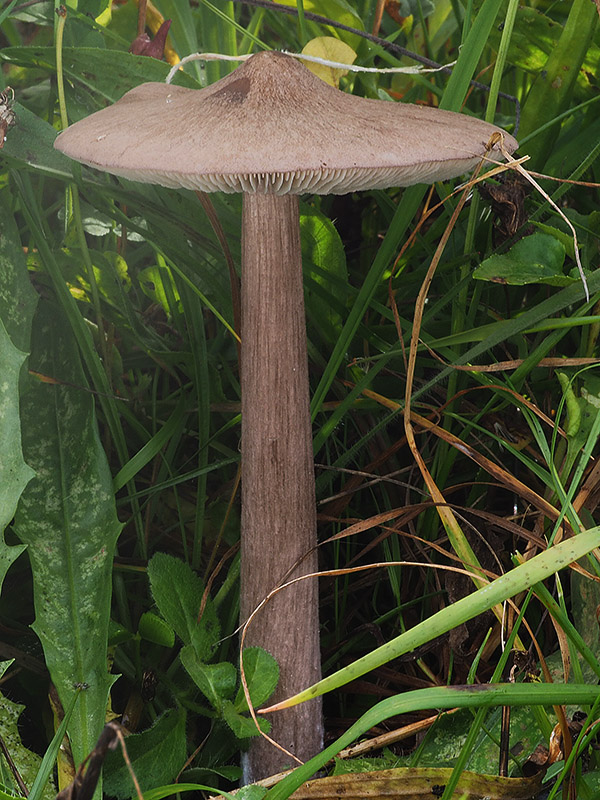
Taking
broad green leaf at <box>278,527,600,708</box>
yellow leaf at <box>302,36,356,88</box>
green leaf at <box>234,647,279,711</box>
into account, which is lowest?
green leaf at <box>234,647,279,711</box>

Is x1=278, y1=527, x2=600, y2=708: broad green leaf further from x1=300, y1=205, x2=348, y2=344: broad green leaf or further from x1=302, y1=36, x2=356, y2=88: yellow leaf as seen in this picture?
x1=302, y1=36, x2=356, y2=88: yellow leaf

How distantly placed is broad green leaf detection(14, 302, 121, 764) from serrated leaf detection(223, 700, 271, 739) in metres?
0.18

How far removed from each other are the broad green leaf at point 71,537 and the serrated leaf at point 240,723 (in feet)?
0.58

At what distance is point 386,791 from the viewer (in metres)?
0.89

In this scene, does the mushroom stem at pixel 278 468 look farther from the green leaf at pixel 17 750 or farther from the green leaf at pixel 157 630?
the green leaf at pixel 17 750

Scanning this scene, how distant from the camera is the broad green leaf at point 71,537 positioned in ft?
3.43

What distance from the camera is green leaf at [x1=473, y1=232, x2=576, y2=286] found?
3.40 ft

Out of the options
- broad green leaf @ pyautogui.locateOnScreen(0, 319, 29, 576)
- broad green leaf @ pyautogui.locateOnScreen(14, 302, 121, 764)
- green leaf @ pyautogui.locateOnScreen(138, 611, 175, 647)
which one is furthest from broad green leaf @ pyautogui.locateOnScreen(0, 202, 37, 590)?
green leaf @ pyautogui.locateOnScreen(138, 611, 175, 647)

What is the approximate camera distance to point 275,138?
84cm

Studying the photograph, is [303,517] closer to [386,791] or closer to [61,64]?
[386,791]

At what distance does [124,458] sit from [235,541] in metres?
0.25

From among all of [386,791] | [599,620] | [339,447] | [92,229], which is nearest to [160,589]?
[386,791]

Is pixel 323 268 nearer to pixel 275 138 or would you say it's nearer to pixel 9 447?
pixel 275 138

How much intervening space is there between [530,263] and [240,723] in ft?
2.41
